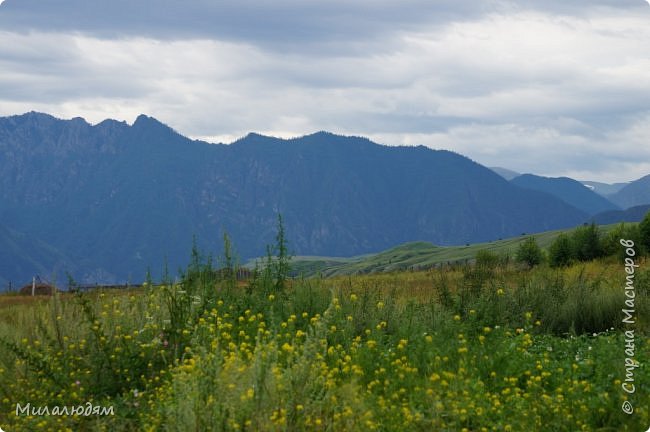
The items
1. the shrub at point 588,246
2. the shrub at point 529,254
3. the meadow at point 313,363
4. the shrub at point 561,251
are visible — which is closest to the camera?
the meadow at point 313,363

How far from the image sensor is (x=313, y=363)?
27.7ft

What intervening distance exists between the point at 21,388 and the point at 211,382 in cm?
393

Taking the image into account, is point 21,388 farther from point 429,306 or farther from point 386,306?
point 429,306

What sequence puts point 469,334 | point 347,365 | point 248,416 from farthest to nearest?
point 469,334, point 347,365, point 248,416

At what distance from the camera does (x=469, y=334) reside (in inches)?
453

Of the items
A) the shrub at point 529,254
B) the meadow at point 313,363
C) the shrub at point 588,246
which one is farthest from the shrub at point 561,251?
the meadow at point 313,363

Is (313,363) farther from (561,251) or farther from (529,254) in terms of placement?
(529,254)

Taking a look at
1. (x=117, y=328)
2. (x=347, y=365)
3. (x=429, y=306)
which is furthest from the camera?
(x=429, y=306)

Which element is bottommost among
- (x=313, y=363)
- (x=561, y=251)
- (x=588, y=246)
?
(x=313, y=363)

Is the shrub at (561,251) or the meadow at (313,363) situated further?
the shrub at (561,251)

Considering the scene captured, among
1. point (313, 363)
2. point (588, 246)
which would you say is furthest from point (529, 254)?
point (313, 363)

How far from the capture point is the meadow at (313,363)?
773 cm

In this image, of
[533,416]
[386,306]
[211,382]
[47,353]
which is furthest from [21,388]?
[533,416]

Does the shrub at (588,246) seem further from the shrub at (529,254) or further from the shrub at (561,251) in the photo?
the shrub at (529,254)
